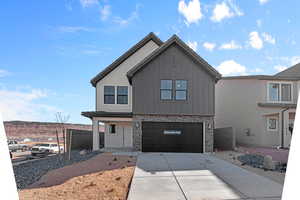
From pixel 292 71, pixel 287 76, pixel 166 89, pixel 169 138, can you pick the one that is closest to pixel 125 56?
pixel 166 89

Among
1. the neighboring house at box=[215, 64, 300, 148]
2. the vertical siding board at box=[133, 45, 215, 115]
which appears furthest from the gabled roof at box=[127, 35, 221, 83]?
the neighboring house at box=[215, 64, 300, 148]

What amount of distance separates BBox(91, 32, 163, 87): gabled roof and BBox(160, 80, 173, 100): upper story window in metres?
4.98

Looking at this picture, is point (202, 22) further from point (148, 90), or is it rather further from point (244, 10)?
point (148, 90)

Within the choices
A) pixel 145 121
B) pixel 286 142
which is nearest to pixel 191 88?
pixel 145 121

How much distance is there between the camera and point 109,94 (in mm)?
17531

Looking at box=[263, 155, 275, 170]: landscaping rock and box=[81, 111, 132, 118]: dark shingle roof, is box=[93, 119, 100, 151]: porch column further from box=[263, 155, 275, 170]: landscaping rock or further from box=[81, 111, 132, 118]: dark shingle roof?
box=[263, 155, 275, 170]: landscaping rock

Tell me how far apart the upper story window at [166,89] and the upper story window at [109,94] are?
4711 mm

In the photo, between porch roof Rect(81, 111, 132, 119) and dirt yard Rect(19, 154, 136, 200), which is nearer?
dirt yard Rect(19, 154, 136, 200)

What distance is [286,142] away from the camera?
1783 centimetres

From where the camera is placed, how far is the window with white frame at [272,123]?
61.0ft

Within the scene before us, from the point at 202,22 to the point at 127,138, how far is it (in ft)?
39.2

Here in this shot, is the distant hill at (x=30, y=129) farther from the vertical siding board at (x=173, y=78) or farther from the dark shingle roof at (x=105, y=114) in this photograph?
the vertical siding board at (x=173, y=78)

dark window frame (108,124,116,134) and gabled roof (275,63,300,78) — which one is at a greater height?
gabled roof (275,63,300,78)

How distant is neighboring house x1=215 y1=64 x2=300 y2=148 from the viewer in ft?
59.5
